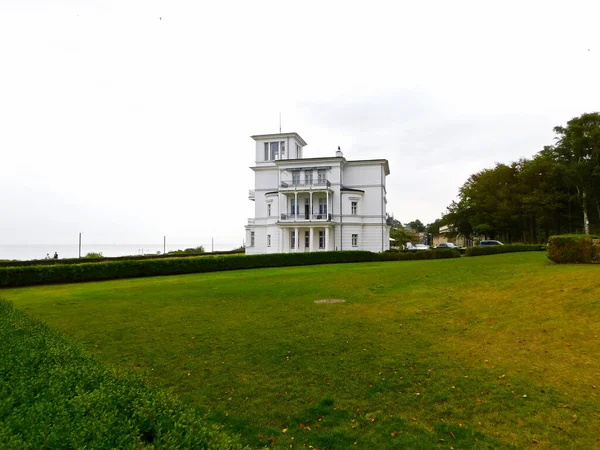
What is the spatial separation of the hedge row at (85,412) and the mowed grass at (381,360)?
178 centimetres

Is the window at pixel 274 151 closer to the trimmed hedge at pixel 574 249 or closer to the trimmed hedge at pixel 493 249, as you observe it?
the trimmed hedge at pixel 493 249

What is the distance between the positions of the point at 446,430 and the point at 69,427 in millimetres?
4030

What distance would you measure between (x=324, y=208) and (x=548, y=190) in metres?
27.5

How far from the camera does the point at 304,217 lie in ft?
140

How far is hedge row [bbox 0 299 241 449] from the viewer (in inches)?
94.0

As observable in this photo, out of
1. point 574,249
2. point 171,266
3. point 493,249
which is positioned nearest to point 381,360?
point 574,249

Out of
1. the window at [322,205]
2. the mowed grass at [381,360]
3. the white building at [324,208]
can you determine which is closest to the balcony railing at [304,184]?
the white building at [324,208]

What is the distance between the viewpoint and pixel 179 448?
2.40 meters

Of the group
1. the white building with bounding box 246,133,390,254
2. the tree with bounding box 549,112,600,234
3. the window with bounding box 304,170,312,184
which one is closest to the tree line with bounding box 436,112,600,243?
the tree with bounding box 549,112,600,234

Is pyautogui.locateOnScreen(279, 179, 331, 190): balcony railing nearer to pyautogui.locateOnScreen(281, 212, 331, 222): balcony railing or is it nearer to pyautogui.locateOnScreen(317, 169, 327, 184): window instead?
pyautogui.locateOnScreen(317, 169, 327, 184): window

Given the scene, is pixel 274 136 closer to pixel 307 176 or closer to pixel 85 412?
pixel 307 176

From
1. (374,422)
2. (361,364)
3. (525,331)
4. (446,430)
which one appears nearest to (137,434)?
(374,422)

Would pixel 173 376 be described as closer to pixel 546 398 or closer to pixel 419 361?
pixel 419 361

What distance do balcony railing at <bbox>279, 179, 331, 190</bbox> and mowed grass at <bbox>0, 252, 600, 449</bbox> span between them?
1144 inches
